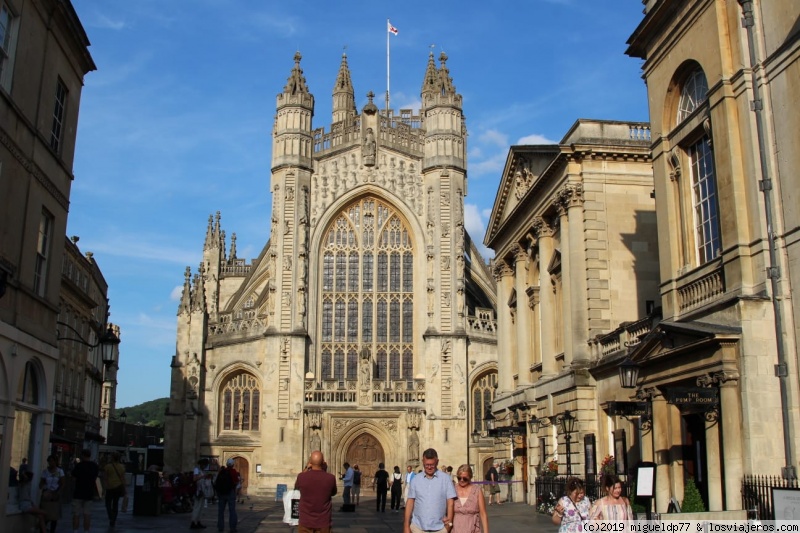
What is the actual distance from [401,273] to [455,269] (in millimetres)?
3326

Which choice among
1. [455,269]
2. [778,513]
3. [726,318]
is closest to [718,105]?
[726,318]

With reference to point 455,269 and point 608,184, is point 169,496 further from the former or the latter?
point 455,269

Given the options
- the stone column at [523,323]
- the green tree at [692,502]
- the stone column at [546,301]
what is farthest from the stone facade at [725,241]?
the stone column at [523,323]

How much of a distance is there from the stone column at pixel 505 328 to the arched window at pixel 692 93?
14.8 m

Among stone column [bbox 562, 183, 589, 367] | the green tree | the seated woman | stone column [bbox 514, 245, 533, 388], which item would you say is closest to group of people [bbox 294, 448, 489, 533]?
the green tree

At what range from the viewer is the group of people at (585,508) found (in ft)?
29.5

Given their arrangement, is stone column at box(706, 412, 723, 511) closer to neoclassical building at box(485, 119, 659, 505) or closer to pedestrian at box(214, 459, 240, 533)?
neoclassical building at box(485, 119, 659, 505)

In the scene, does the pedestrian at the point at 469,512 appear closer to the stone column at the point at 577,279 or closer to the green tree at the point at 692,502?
the green tree at the point at 692,502

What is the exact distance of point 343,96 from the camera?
62.2 metres

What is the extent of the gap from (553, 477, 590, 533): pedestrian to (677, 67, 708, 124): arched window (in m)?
10.6

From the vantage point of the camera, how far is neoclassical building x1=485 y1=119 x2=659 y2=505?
79.6ft

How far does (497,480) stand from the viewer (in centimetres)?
3102

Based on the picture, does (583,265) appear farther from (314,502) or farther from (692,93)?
(314,502)

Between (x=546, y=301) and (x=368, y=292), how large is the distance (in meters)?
18.7
